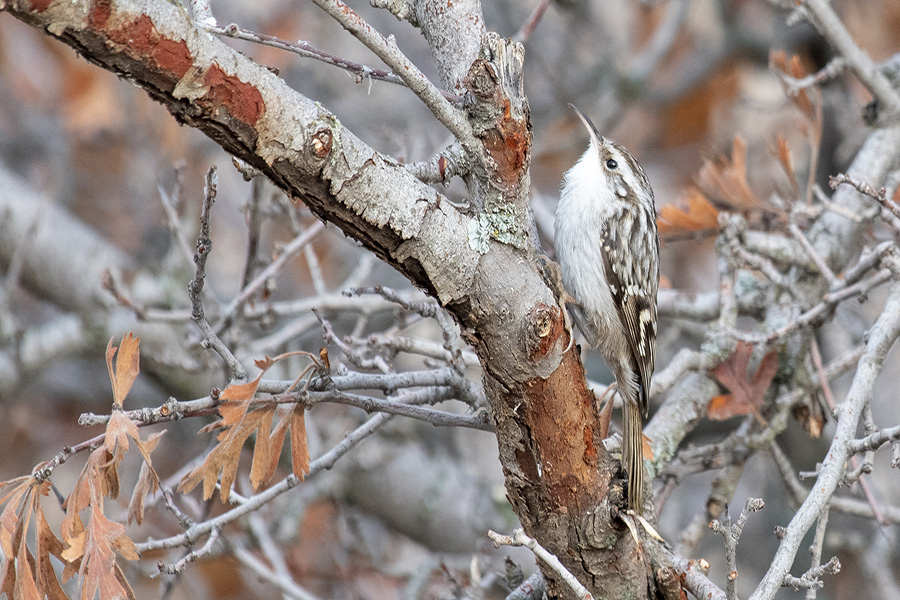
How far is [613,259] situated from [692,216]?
1.24ft

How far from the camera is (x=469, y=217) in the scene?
1456 mm

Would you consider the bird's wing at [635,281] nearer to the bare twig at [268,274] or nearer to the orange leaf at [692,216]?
the orange leaf at [692,216]

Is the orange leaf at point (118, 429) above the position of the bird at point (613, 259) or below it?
→ below

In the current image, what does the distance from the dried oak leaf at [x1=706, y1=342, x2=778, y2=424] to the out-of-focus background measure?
66 centimetres

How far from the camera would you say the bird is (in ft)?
8.28

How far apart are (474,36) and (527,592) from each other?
1.19 metres

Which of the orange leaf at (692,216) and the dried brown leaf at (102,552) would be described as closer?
the dried brown leaf at (102,552)

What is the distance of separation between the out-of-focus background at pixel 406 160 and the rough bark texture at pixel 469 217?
131cm

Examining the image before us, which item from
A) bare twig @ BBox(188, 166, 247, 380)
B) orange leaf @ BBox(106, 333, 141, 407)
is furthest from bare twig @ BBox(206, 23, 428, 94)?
orange leaf @ BBox(106, 333, 141, 407)

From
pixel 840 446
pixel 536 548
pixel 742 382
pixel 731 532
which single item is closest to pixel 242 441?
pixel 536 548

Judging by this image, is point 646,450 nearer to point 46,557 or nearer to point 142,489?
point 142,489

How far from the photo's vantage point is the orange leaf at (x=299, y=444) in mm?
1546

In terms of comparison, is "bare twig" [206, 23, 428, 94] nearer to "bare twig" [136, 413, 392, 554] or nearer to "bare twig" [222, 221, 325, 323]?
"bare twig" [136, 413, 392, 554]

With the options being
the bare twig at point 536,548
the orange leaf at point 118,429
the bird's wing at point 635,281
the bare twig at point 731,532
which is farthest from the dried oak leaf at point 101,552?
the bird's wing at point 635,281
